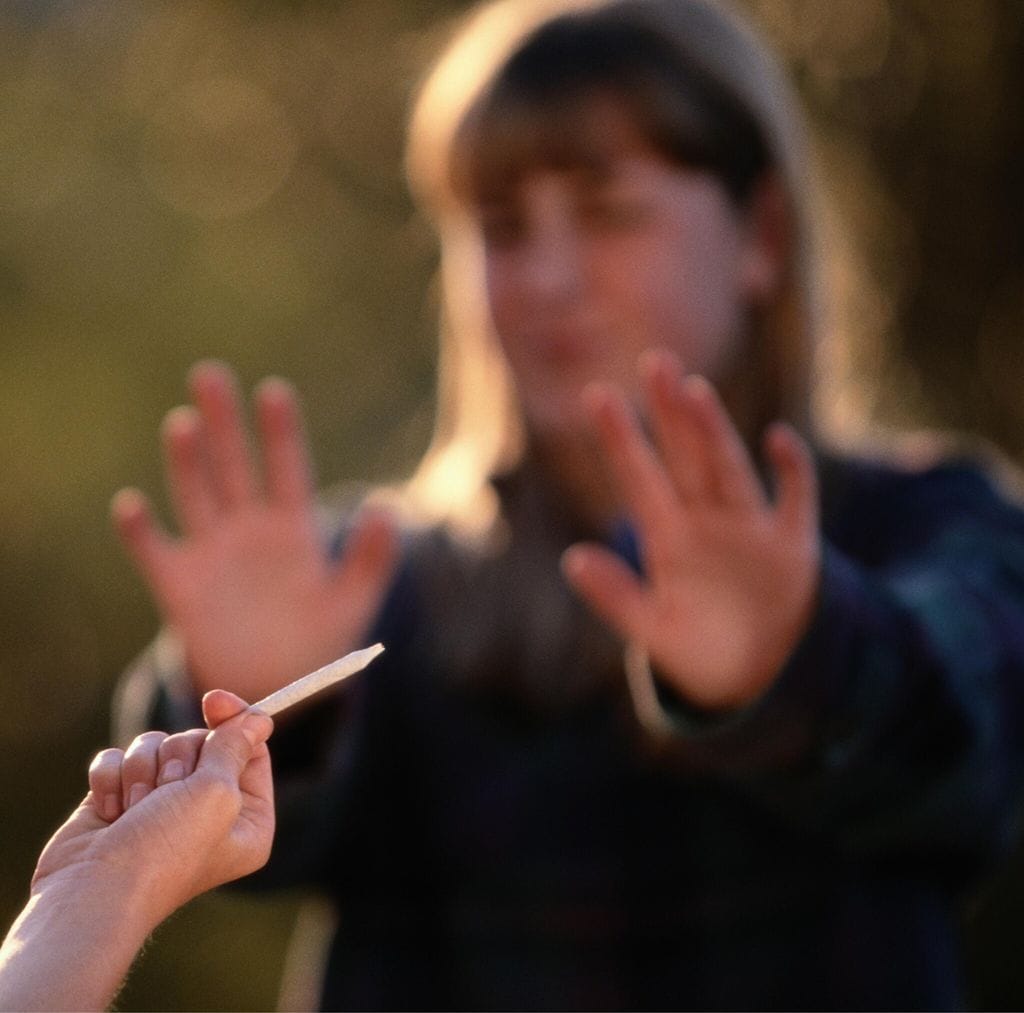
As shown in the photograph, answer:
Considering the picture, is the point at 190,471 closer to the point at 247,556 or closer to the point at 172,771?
the point at 247,556

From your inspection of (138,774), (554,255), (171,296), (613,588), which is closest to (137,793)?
(138,774)

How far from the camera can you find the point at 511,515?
112cm

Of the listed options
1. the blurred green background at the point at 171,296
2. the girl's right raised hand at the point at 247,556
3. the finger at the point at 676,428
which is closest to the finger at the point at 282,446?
the girl's right raised hand at the point at 247,556

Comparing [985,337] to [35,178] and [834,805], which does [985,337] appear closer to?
[834,805]

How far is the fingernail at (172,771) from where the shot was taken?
509 mm

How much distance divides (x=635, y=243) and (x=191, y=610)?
1.25 ft

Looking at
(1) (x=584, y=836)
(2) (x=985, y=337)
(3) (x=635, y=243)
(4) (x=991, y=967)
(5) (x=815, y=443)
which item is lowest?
(4) (x=991, y=967)

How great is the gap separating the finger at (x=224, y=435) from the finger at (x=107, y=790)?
0.47 m

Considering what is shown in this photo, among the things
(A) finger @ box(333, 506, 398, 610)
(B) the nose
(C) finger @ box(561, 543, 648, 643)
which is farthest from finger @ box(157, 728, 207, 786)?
(B) the nose

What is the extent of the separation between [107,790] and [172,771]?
2cm

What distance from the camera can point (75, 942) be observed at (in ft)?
1.52

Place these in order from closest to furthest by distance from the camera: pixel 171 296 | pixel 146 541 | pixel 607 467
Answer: pixel 146 541 < pixel 607 467 < pixel 171 296

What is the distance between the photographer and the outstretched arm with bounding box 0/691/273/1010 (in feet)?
1.51

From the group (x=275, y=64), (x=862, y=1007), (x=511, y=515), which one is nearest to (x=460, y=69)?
(x=511, y=515)
